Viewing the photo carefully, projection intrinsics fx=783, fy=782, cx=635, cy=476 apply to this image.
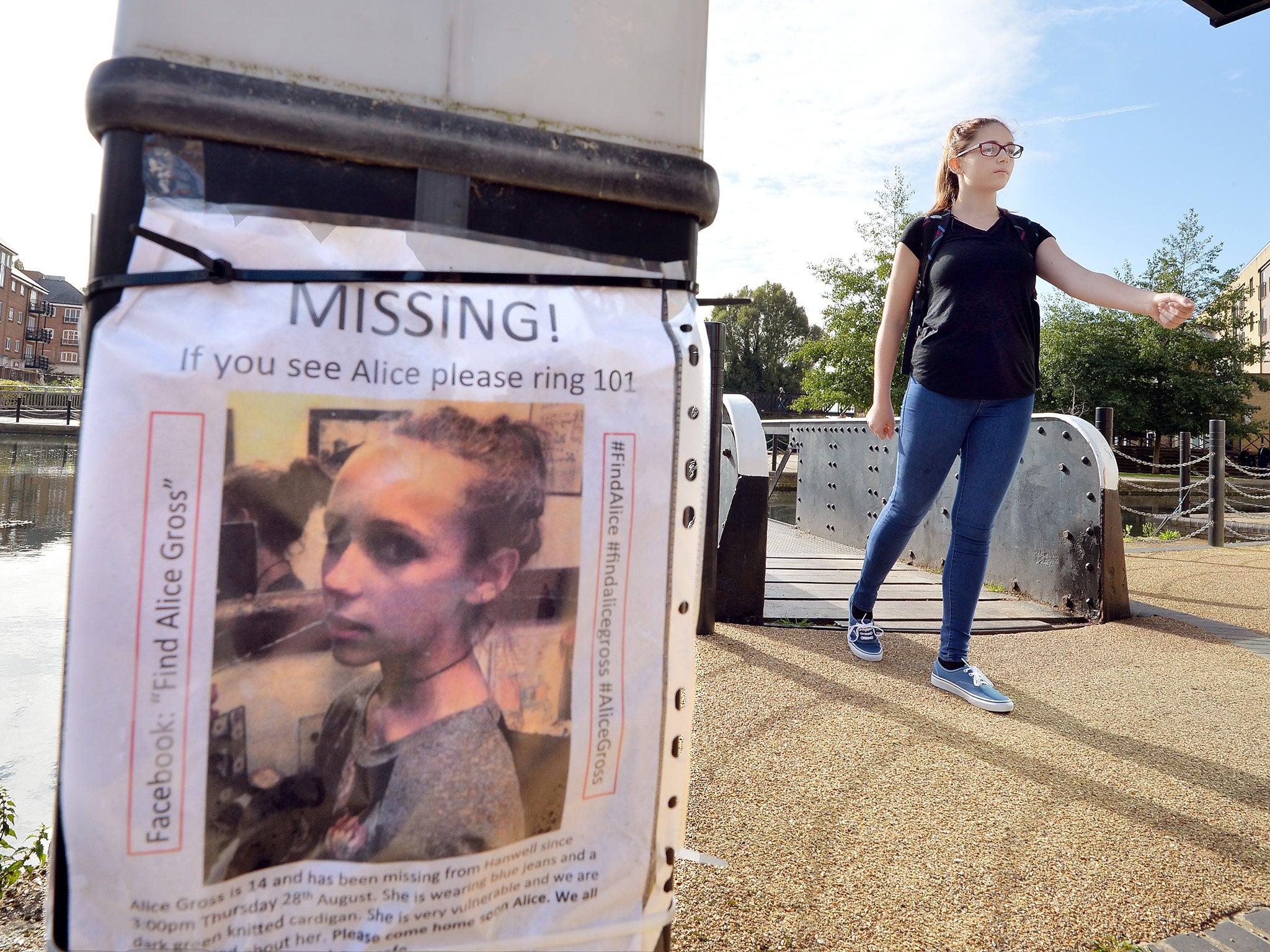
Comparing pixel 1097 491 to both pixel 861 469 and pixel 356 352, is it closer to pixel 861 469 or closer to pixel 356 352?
pixel 861 469

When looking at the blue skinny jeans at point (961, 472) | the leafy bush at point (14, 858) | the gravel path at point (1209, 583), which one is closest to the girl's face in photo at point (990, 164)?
the blue skinny jeans at point (961, 472)

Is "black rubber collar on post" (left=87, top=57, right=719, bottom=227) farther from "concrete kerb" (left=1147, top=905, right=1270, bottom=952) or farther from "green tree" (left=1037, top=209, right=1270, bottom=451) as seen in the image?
"green tree" (left=1037, top=209, right=1270, bottom=451)

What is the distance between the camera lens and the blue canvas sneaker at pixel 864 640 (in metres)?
3.08

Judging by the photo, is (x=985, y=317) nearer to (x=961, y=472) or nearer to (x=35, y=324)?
(x=961, y=472)

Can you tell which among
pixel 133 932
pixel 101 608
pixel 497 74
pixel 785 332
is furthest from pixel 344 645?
pixel 785 332

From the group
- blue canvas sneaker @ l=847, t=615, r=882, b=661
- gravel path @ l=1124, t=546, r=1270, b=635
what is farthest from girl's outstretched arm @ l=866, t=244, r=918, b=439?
gravel path @ l=1124, t=546, r=1270, b=635

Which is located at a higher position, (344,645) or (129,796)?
(344,645)

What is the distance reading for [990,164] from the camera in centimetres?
251

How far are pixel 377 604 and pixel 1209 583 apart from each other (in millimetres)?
5929

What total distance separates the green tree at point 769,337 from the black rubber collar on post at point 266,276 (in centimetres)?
4885

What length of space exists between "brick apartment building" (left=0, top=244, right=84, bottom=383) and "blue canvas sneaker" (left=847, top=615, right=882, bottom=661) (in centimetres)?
7519

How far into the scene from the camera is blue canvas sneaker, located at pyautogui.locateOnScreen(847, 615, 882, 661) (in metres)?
3.08

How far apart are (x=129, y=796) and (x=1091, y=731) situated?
250cm

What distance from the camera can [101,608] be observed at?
76 centimetres
